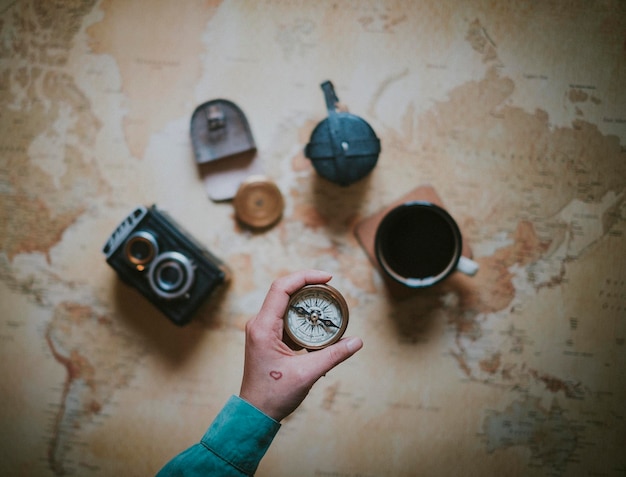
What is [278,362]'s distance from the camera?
3.23 ft

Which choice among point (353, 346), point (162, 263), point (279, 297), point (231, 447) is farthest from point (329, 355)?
point (162, 263)

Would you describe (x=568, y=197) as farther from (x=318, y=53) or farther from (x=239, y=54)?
(x=239, y=54)

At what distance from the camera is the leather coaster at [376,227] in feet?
4.65

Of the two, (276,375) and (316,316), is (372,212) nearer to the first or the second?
(316,316)

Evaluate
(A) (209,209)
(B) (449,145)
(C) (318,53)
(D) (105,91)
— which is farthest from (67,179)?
(B) (449,145)

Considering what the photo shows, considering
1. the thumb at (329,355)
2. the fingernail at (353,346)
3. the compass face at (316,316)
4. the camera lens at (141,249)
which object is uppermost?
the camera lens at (141,249)

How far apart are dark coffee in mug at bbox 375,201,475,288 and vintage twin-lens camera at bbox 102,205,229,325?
17.9 inches

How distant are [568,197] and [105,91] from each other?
1395mm

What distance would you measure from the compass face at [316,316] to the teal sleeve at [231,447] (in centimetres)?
17

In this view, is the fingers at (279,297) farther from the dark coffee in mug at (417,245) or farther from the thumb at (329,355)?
the dark coffee in mug at (417,245)

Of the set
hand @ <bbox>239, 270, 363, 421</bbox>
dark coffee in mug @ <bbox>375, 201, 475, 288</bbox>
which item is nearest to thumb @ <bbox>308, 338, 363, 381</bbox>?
hand @ <bbox>239, 270, 363, 421</bbox>

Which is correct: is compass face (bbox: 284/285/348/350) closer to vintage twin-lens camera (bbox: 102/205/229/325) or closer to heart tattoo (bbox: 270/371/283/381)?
heart tattoo (bbox: 270/371/283/381)

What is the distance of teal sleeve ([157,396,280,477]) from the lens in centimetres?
93

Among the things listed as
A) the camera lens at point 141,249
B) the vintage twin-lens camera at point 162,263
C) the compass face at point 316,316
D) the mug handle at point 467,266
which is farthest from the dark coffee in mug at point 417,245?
the camera lens at point 141,249
